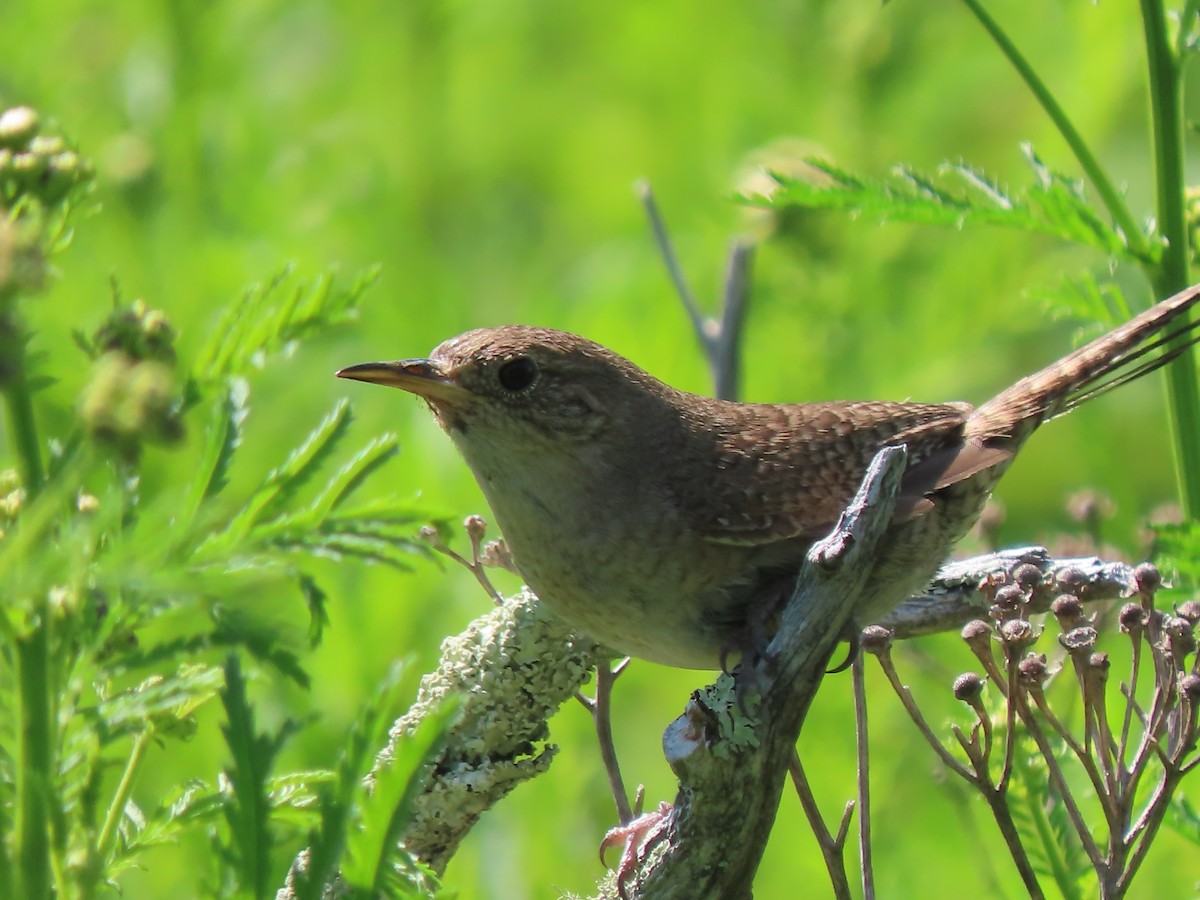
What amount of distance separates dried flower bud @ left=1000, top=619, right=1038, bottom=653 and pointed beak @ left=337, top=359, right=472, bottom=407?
1.17 meters

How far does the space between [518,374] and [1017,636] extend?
46.3 inches

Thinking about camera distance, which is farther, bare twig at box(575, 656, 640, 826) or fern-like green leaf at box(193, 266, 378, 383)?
bare twig at box(575, 656, 640, 826)

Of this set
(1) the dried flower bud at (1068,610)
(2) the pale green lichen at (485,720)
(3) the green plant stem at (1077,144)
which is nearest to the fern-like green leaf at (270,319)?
(2) the pale green lichen at (485,720)

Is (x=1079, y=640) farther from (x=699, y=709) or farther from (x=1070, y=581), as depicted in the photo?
(x=699, y=709)

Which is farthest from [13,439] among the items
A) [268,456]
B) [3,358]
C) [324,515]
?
[268,456]

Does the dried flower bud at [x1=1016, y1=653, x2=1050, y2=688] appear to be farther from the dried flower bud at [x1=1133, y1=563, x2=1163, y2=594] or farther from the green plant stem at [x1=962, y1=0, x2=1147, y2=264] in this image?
the green plant stem at [x1=962, y1=0, x2=1147, y2=264]

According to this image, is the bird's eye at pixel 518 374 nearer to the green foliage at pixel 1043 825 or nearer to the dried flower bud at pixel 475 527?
the dried flower bud at pixel 475 527

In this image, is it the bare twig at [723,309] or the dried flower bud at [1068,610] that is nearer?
the dried flower bud at [1068,610]

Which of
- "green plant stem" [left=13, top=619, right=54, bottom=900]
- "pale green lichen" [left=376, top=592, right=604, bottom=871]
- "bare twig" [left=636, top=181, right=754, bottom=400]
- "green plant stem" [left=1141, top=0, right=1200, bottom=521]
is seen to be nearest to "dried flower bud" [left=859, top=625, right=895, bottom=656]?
"pale green lichen" [left=376, top=592, right=604, bottom=871]

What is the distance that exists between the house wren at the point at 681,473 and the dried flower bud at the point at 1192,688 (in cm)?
59

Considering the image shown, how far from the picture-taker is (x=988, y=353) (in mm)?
6078

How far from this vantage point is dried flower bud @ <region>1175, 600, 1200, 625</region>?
241 centimetres

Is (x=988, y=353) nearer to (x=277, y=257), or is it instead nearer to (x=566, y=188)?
(x=277, y=257)

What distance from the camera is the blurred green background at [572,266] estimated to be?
470 centimetres
